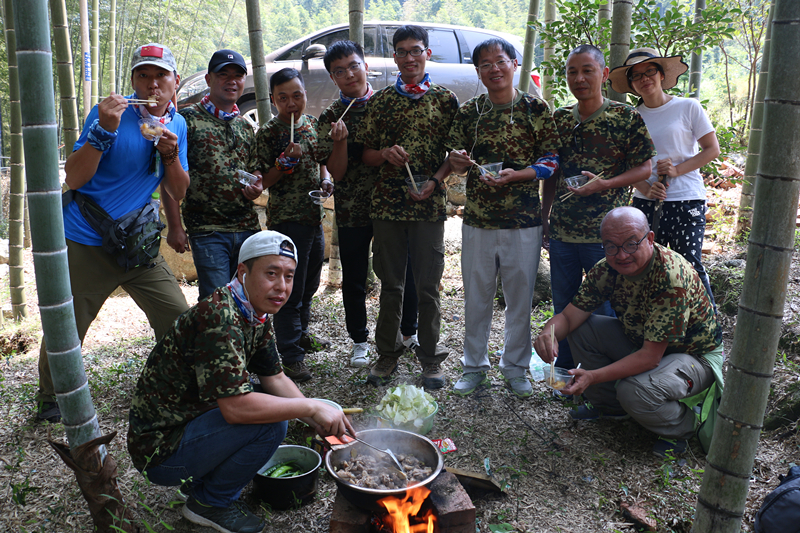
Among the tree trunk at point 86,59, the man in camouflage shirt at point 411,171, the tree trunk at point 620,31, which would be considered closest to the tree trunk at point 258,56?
the man in camouflage shirt at point 411,171

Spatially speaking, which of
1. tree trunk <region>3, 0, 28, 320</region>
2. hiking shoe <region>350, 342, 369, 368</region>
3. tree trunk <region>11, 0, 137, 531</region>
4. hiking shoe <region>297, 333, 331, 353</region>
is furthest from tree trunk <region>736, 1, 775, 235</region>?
tree trunk <region>3, 0, 28, 320</region>

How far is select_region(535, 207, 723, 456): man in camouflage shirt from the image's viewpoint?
2619mm

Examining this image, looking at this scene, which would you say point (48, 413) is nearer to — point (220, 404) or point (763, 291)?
point (220, 404)

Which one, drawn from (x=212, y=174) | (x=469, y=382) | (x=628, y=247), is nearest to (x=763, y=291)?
(x=628, y=247)

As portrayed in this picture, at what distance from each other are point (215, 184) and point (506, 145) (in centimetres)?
171

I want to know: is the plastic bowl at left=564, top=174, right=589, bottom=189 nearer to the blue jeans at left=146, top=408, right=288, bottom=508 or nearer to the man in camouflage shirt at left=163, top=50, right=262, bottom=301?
the man in camouflage shirt at left=163, top=50, right=262, bottom=301

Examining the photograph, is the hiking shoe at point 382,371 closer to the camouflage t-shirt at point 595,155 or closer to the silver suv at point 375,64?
the camouflage t-shirt at point 595,155

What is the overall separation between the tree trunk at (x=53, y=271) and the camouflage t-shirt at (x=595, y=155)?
101 inches

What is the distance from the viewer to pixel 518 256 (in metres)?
3.21

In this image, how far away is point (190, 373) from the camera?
2061mm

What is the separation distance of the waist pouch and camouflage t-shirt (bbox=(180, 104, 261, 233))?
1.45 feet

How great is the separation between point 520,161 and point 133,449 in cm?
243

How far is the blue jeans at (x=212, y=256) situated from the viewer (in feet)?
10.3

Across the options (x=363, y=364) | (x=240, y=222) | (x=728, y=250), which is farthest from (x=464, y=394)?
(x=728, y=250)
